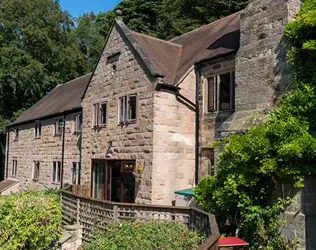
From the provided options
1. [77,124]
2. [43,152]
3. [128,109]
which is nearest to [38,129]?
[43,152]

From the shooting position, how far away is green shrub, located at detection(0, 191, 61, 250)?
9.02 meters

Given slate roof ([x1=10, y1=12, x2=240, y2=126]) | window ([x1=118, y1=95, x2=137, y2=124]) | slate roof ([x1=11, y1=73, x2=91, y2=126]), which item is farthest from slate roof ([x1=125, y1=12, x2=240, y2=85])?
slate roof ([x1=11, y1=73, x2=91, y2=126])

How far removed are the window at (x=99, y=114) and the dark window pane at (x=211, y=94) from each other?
483cm

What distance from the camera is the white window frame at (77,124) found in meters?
20.0

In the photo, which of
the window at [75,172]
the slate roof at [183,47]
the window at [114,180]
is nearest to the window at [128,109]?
the slate roof at [183,47]

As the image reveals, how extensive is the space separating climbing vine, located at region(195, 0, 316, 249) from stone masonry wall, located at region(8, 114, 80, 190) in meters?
12.5

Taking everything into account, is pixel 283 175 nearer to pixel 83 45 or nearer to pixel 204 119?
pixel 204 119

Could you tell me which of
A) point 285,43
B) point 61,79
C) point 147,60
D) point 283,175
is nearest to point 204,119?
point 147,60

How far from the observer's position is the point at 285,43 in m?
9.70

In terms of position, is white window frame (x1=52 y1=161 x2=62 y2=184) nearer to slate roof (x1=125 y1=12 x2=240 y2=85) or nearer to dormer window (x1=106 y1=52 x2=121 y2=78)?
dormer window (x1=106 y1=52 x2=121 y2=78)

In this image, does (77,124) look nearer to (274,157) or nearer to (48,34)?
Result: (274,157)

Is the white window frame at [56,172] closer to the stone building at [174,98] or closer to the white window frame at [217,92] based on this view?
the stone building at [174,98]

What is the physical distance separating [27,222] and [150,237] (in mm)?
3510

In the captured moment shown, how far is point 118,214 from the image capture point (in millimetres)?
10117
